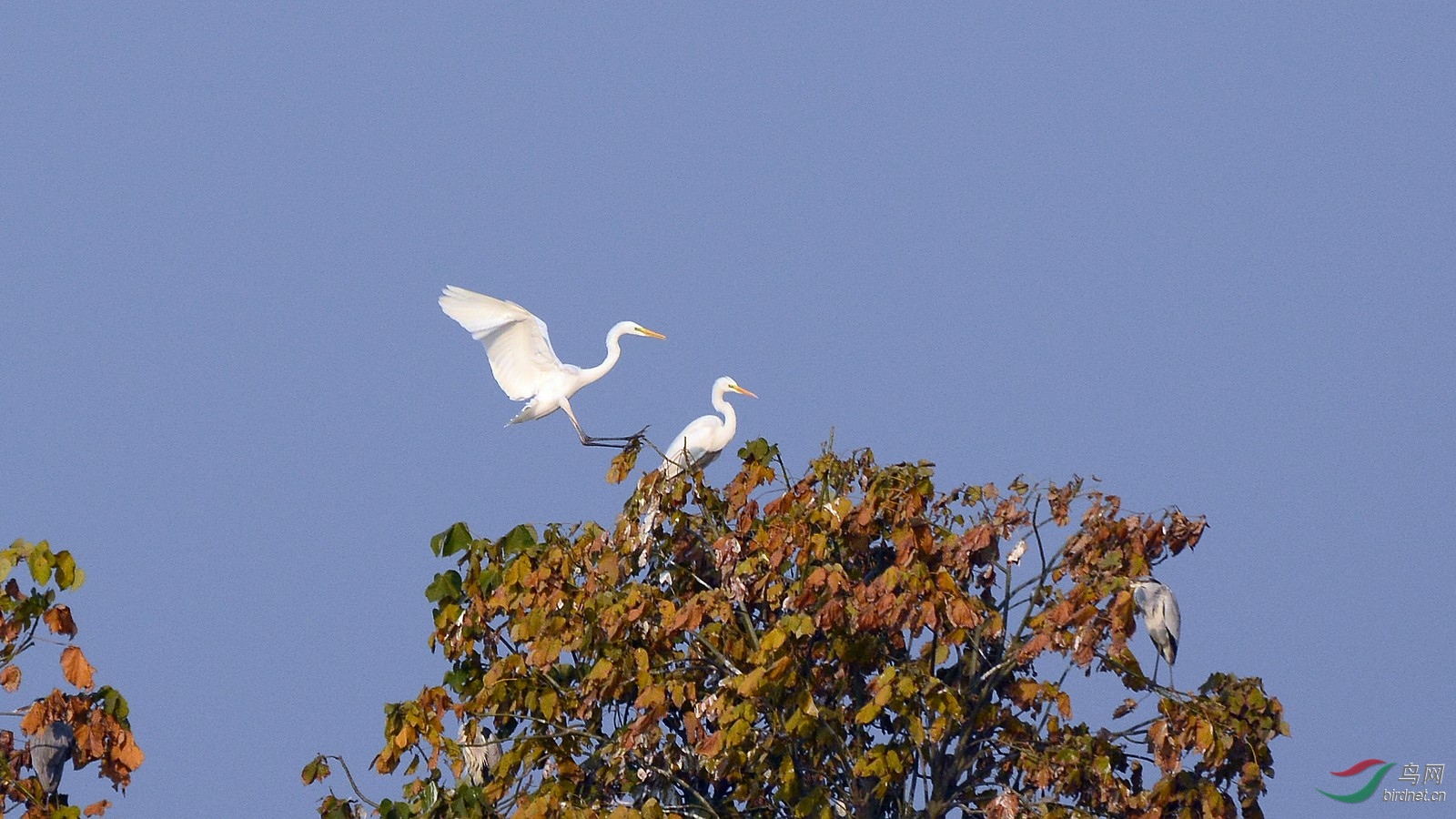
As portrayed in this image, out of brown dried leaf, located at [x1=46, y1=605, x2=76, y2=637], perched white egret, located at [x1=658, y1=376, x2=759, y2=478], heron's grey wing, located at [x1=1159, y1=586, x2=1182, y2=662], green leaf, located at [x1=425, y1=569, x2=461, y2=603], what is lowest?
brown dried leaf, located at [x1=46, y1=605, x2=76, y2=637]

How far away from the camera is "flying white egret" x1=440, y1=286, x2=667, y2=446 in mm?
15039

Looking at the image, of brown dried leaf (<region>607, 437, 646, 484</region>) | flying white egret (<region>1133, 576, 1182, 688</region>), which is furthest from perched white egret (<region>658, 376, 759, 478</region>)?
flying white egret (<region>1133, 576, 1182, 688</region>)

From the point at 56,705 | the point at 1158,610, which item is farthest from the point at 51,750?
the point at 1158,610

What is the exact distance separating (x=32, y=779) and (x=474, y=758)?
2.16m

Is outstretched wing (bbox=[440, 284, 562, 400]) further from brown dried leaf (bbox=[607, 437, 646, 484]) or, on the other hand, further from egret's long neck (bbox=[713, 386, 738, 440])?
brown dried leaf (bbox=[607, 437, 646, 484])

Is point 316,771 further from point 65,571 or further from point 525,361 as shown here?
point 525,361

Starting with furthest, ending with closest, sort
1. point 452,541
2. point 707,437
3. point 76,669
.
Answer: point 707,437, point 452,541, point 76,669

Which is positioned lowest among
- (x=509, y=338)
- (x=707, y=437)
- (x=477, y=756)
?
(x=477, y=756)

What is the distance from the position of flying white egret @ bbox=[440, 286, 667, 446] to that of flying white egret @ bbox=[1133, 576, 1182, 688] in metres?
6.03

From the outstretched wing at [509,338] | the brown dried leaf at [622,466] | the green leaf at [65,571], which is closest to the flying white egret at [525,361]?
the outstretched wing at [509,338]

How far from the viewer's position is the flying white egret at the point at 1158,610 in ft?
32.2

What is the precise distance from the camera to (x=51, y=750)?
956 centimetres

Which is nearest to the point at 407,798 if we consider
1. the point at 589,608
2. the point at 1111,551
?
the point at 589,608

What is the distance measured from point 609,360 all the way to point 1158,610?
7107 mm
